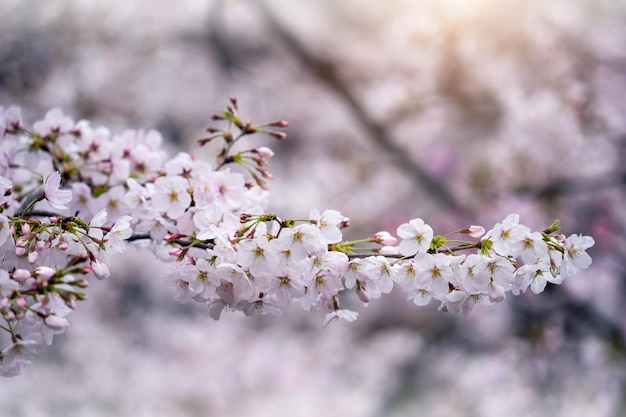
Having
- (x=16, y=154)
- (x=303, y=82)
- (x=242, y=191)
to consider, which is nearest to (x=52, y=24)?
(x=303, y=82)

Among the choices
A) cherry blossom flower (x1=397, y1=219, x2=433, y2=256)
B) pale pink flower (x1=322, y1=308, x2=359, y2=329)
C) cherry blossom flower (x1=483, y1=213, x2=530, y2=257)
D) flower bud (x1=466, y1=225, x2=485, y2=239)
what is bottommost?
pale pink flower (x1=322, y1=308, x2=359, y2=329)

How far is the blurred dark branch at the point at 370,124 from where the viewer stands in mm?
4801

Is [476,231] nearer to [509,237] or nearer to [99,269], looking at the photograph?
[509,237]

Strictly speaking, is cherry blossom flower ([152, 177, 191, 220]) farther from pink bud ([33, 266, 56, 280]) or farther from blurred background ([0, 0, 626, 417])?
blurred background ([0, 0, 626, 417])

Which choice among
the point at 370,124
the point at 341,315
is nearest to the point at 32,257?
the point at 341,315

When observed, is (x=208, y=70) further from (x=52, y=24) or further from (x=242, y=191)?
(x=242, y=191)

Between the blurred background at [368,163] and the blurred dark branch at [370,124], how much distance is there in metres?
0.03

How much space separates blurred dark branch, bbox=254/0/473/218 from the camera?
4.80 metres

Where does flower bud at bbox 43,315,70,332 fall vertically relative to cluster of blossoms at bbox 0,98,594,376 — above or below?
below

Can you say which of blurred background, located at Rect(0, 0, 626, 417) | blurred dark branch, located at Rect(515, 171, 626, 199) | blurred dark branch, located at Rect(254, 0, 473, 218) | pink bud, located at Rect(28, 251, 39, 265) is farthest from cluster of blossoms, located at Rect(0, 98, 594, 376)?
blurred dark branch, located at Rect(515, 171, 626, 199)

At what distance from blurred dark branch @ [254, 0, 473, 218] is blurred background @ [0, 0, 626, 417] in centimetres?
3

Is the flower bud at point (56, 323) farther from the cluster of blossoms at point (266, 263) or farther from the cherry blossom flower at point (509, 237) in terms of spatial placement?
the cherry blossom flower at point (509, 237)

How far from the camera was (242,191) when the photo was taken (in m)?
1.44

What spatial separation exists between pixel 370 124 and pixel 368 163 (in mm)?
1354
